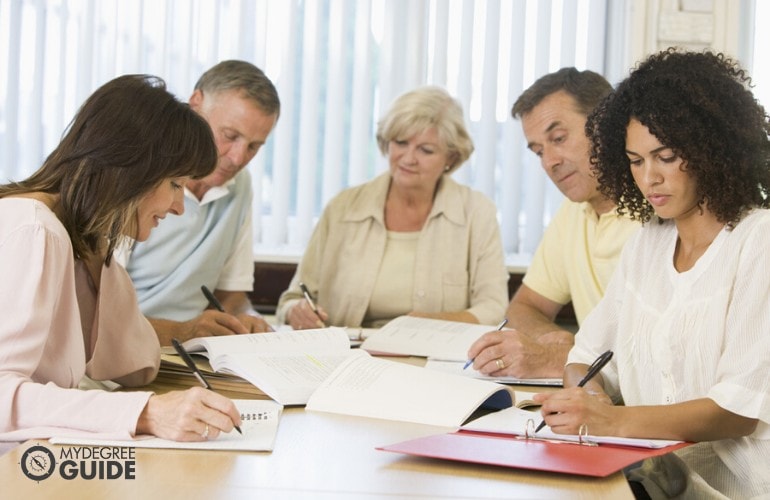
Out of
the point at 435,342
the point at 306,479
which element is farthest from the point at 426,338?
the point at 306,479

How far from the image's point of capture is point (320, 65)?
12.8ft

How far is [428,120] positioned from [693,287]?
161cm

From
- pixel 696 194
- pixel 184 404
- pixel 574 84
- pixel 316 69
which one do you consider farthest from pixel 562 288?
pixel 184 404

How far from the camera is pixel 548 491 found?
1.26 meters

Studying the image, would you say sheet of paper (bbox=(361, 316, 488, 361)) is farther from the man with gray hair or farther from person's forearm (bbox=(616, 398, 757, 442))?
person's forearm (bbox=(616, 398, 757, 442))

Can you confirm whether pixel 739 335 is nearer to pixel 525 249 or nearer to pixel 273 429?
pixel 273 429

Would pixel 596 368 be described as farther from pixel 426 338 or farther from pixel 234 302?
pixel 234 302

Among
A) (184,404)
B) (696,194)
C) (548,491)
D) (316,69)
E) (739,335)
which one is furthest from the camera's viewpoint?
(316,69)

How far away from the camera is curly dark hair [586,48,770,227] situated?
1.74 metres

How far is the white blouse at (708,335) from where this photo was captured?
5.25ft

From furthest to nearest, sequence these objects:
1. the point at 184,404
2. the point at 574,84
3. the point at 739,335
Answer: the point at 574,84 → the point at 739,335 → the point at 184,404

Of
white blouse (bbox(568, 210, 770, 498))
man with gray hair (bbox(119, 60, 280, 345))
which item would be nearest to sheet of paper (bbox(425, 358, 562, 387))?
white blouse (bbox(568, 210, 770, 498))

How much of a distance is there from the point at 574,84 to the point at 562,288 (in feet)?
2.00

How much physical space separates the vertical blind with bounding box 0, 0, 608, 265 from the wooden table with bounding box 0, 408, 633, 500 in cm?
251
